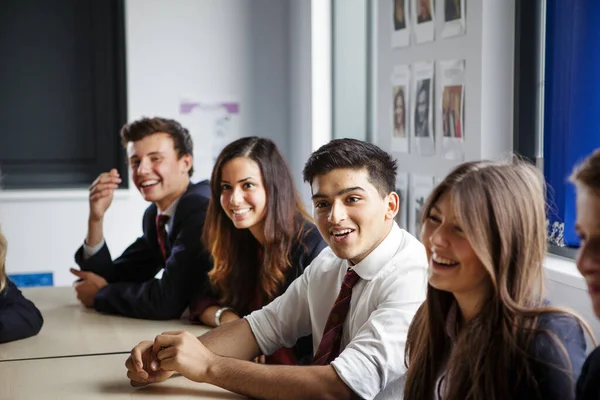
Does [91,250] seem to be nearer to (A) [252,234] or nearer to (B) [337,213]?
(A) [252,234]

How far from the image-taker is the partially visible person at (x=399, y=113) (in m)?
3.66

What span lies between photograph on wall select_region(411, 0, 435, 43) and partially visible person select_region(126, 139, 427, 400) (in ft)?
4.67

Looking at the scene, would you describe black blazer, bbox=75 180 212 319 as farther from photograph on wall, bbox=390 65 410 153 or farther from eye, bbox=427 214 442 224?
eye, bbox=427 214 442 224

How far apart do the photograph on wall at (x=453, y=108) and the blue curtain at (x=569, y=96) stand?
36 centimetres

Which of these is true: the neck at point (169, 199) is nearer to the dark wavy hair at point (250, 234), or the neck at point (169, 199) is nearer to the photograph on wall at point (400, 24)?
the dark wavy hair at point (250, 234)

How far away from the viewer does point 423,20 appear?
3.41 meters

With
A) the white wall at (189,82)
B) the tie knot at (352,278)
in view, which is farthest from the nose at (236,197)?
the white wall at (189,82)

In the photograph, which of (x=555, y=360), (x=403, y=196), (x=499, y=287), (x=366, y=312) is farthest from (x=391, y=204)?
(x=403, y=196)

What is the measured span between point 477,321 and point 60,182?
3847 millimetres

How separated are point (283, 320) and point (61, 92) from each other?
3.10 m

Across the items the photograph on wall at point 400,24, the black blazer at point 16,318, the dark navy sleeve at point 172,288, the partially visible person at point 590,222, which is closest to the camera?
the partially visible person at point 590,222

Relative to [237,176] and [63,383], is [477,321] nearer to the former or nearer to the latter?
[63,383]

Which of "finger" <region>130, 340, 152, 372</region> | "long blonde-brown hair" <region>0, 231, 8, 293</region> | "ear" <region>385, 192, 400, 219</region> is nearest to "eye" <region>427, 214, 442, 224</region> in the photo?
"ear" <region>385, 192, 400, 219</region>

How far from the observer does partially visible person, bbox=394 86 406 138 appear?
366 centimetres
